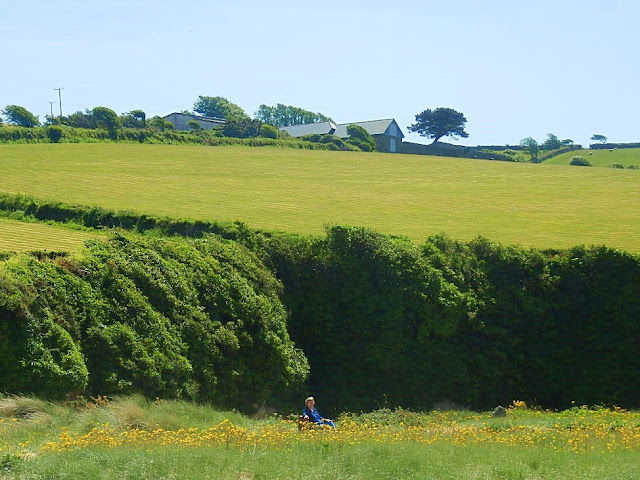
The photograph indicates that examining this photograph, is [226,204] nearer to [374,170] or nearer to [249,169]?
[249,169]

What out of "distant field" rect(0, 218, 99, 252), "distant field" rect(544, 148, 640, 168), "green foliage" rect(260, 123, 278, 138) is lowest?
"distant field" rect(0, 218, 99, 252)

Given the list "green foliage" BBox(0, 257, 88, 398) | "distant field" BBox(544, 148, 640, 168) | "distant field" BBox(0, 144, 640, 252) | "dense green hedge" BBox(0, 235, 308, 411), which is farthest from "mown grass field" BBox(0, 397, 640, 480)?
"distant field" BBox(544, 148, 640, 168)

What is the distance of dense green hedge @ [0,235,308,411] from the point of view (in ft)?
53.6

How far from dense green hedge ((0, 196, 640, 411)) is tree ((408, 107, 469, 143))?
7772cm

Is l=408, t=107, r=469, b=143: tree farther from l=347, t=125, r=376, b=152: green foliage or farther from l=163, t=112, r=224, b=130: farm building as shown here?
l=163, t=112, r=224, b=130: farm building

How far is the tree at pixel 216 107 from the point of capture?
433 ft

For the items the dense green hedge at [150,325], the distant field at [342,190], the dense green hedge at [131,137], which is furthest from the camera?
the dense green hedge at [131,137]

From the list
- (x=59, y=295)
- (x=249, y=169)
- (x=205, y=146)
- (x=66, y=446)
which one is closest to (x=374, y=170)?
(x=249, y=169)

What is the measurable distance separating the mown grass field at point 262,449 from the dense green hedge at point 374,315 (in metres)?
5.46

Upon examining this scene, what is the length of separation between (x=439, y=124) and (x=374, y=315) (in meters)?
82.3

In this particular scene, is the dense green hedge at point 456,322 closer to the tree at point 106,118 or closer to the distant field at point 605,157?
the tree at point 106,118

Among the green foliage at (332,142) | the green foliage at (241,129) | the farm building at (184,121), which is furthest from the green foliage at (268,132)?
the farm building at (184,121)

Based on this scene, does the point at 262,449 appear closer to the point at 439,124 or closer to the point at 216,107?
the point at 439,124

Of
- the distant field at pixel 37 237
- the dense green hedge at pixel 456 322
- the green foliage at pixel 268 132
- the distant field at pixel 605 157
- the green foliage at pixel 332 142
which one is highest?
the green foliage at pixel 268 132
